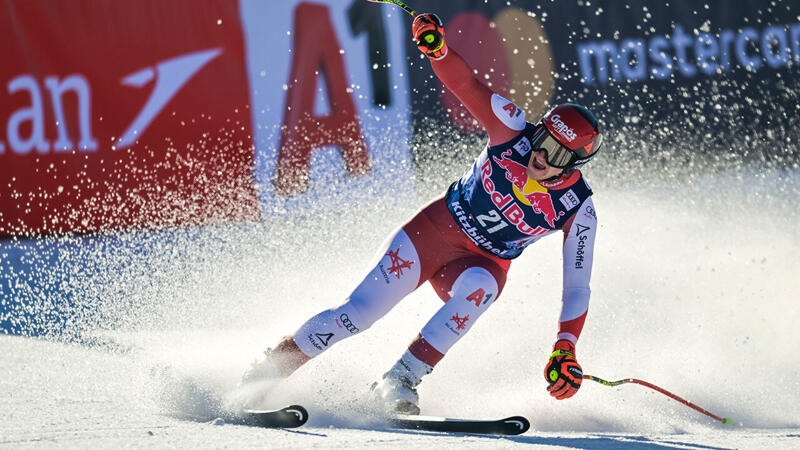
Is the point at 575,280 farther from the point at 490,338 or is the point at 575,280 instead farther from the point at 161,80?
the point at 161,80

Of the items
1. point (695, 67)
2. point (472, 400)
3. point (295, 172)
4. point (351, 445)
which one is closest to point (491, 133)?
point (472, 400)

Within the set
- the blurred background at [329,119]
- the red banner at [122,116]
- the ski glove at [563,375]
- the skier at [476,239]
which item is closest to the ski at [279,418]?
the skier at [476,239]

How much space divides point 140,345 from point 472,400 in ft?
5.49

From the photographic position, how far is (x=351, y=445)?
9.78ft

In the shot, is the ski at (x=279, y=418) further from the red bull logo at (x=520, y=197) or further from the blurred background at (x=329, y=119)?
the blurred background at (x=329, y=119)

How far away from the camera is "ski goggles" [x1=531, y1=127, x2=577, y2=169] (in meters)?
3.71

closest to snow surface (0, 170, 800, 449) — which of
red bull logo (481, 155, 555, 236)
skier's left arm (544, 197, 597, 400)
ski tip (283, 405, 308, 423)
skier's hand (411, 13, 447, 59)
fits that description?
ski tip (283, 405, 308, 423)

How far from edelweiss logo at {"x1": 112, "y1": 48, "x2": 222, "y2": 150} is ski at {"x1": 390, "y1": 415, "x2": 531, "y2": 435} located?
4453 millimetres

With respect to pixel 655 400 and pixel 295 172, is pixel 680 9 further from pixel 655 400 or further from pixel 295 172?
pixel 655 400

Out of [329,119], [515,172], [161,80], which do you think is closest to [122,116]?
[161,80]

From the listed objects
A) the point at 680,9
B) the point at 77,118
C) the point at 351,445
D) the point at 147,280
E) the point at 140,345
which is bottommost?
the point at 351,445

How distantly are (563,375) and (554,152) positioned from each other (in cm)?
86

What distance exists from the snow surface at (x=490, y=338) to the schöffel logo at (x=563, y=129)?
3.64 feet

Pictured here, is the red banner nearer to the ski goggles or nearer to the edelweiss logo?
the edelweiss logo
